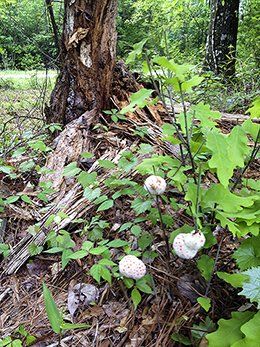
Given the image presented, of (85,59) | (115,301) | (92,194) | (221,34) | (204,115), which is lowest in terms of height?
(115,301)

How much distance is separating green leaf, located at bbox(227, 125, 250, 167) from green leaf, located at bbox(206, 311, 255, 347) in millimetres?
639

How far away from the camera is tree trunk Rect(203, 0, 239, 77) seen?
5.06 metres

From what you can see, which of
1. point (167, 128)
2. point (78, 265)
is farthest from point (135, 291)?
point (167, 128)

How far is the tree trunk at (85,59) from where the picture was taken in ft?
7.21

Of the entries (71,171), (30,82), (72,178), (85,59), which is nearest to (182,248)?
(71,171)

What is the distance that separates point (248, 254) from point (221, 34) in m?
5.80

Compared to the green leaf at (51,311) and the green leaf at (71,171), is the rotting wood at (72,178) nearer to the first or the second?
the green leaf at (71,171)

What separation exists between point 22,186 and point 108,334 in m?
1.56

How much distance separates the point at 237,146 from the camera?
35.4 inches

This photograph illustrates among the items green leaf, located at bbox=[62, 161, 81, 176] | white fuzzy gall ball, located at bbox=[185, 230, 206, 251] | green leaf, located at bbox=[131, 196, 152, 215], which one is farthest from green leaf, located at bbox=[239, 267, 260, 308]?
green leaf, located at bbox=[62, 161, 81, 176]

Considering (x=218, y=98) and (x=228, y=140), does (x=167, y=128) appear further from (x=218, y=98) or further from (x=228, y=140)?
(x=218, y=98)

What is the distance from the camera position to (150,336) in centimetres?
108

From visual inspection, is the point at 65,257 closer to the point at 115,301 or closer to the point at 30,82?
the point at 115,301

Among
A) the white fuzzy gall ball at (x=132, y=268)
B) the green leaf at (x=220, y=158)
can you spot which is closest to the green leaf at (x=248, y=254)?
the green leaf at (x=220, y=158)
